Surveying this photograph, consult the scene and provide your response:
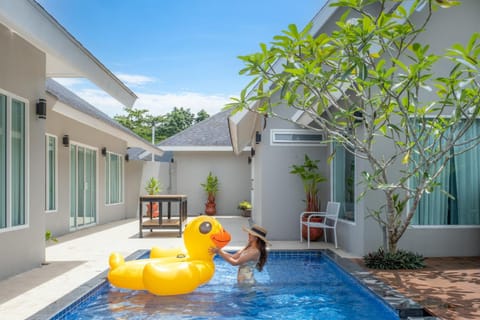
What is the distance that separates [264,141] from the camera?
11.3m

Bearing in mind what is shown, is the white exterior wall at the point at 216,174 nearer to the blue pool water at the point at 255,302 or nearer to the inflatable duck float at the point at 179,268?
the blue pool water at the point at 255,302

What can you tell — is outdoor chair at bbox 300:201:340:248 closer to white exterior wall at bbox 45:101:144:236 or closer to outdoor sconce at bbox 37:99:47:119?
outdoor sconce at bbox 37:99:47:119

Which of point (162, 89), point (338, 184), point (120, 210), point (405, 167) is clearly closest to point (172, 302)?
point (405, 167)

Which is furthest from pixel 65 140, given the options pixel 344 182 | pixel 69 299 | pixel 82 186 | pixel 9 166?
pixel 69 299

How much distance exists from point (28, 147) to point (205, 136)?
45.6ft

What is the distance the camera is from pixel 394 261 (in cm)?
737

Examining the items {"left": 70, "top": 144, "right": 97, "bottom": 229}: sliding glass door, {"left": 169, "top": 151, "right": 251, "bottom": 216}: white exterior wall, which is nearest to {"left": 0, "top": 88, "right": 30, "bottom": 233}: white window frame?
{"left": 70, "top": 144, "right": 97, "bottom": 229}: sliding glass door

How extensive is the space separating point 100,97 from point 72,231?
4504 centimetres

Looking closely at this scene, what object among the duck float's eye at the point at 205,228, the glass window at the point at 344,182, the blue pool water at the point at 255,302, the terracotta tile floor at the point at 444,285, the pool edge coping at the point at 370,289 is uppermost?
the glass window at the point at 344,182

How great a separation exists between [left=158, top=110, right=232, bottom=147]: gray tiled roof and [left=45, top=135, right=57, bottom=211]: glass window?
8272 millimetres

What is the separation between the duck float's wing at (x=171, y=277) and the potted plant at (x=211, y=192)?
43.8 feet

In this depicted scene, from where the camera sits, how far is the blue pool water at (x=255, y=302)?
5371mm

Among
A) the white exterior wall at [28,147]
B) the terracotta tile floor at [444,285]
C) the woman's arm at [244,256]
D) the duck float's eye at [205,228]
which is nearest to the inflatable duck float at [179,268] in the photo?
the duck float's eye at [205,228]

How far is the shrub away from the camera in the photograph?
7320mm
